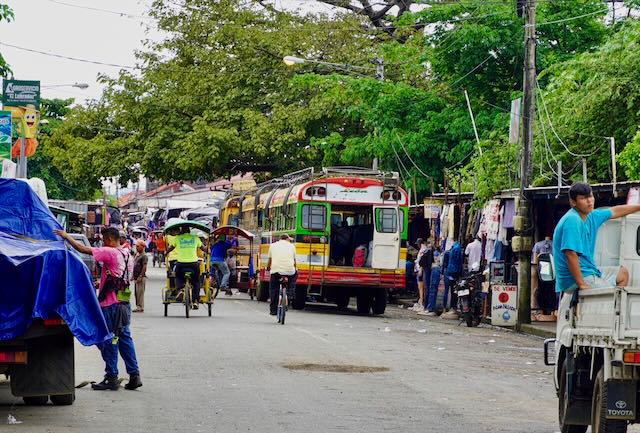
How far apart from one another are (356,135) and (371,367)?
106 ft

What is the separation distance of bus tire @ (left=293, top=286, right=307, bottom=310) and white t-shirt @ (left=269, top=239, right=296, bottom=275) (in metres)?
5.12

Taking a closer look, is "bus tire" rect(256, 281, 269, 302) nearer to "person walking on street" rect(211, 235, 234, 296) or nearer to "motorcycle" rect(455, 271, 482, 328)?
"person walking on street" rect(211, 235, 234, 296)

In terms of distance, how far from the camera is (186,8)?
50.6 meters

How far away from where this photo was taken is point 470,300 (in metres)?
28.6

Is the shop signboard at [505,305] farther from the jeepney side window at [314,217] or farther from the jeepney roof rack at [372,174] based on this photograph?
the jeepney side window at [314,217]

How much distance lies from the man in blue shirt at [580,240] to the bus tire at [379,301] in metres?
20.5

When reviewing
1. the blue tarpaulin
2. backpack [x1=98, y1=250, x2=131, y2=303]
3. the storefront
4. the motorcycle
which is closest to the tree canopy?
the storefront

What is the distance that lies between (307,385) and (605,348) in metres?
5.84

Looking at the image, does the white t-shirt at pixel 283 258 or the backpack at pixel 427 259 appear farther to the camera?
the backpack at pixel 427 259

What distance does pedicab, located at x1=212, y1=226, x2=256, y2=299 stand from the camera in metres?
36.4

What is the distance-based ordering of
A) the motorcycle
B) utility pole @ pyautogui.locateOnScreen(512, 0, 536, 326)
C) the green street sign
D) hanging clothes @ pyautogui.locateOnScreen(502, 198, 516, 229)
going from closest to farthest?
1. utility pole @ pyautogui.locateOnScreen(512, 0, 536, 326)
2. the motorcycle
3. hanging clothes @ pyautogui.locateOnScreen(502, 198, 516, 229)
4. the green street sign

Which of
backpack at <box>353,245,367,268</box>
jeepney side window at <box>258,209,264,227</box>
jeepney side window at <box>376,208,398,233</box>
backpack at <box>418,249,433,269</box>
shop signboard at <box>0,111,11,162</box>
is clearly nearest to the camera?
shop signboard at <box>0,111,11,162</box>

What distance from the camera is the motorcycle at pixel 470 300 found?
93.5 feet

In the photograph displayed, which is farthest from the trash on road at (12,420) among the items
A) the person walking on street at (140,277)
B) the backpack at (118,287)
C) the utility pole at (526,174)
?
the utility pole at (526,174)
